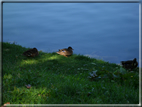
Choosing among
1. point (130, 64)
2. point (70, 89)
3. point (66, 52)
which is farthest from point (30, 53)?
point (130, 64)

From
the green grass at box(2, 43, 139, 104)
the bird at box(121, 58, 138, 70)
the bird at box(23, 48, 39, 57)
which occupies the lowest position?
the green grass at box(2, 43, 139, 104)

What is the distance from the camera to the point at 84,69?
5695 millimetres

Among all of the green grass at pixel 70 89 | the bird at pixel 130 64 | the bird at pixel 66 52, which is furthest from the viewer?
the bird at pixel 66 52

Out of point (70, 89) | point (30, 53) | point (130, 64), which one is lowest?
point (70, 89)

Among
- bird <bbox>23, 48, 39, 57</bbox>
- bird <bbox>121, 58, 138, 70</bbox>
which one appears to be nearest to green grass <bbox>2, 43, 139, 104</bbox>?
bird <bbox>23, 48, 39, 57</bbox>

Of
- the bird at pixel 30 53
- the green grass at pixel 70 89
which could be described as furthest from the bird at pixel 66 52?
the green grass at pixel 70 89

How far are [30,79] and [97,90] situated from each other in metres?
1.66

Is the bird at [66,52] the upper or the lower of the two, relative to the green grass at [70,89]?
upper

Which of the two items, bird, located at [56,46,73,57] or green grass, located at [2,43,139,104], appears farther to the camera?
bird, located at [56,46,73,57]

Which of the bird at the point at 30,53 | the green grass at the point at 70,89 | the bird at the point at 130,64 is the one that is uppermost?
the bird at the point at 30,53

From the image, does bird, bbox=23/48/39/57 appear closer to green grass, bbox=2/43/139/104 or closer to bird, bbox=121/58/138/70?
green grass, bbox=2/43/139/104

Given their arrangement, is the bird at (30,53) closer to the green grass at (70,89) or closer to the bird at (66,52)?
the bird at (66,52)

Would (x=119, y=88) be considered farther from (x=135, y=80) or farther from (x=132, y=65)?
(x=132, y=65)

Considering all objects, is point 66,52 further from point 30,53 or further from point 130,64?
point 130,64
